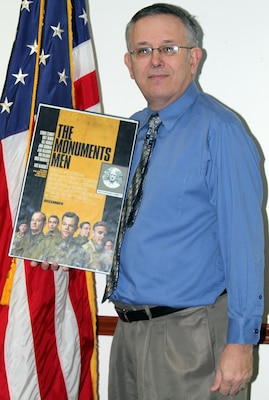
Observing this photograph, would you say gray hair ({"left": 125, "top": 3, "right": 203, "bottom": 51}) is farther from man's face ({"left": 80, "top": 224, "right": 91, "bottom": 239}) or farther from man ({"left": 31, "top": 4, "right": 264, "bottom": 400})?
man's face ({"left": 80, "top": 224, "right": 91, "bottom": 239})

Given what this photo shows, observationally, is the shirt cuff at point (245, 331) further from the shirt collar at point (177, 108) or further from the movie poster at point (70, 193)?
the shirt collar at point (177, 108)

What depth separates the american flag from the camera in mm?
1772

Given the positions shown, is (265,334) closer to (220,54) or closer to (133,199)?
(133,199)

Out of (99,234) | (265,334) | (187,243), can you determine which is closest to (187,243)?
(187,243)

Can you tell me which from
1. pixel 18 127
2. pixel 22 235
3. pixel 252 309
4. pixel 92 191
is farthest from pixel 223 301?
pixel 18 127

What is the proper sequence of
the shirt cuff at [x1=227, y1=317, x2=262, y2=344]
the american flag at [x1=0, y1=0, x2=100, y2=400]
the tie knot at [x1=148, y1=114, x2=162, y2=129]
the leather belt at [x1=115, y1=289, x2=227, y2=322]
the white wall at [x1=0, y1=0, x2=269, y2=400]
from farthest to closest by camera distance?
the white wall at [x1=0, y1=0, x2=269, y2=400], the american flag at [x1=0, y1=0, x2=100, y2=400], the tie knot at [x1=148, y1=114, x2=162, y2=129], the leather belt at [x1=115, y1=289, x2=227, y2=322], the shirt cuff at [x1=227, y1=317, x2=262, y2=344]

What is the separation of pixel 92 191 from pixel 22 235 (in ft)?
0.74

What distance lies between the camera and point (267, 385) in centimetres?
219


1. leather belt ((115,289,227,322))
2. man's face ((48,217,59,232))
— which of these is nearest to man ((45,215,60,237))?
man's face ((48,217,59,232))

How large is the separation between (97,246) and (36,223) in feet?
0.58

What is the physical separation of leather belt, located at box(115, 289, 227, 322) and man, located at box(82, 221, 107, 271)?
14 cm

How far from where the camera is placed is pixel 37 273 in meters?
1.79

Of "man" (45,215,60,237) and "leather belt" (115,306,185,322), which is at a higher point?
"man" (45,215,60,237)

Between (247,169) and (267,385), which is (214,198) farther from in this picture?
(267,385)
